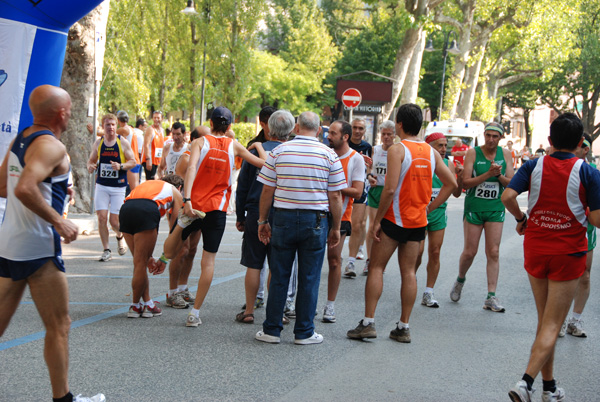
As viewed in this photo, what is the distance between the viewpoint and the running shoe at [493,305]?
25.2 ft

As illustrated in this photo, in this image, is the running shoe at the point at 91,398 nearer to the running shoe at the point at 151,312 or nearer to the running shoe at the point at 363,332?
the running shoe at the point at 151,312

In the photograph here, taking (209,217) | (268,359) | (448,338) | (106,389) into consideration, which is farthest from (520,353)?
(106,389)

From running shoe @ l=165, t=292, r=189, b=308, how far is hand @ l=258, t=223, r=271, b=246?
4.82 ft

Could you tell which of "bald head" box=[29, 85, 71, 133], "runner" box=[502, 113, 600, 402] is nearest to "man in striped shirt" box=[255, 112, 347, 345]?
"runner" box=[502, 113, 600, 402]

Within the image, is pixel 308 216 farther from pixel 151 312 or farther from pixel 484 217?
pixel 484 217

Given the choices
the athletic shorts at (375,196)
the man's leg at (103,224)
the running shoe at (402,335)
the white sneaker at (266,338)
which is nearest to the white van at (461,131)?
the athletic shorts at (375,196)

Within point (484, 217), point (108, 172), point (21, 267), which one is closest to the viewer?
point (21, 267)

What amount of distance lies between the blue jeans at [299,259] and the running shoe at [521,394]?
2.02m

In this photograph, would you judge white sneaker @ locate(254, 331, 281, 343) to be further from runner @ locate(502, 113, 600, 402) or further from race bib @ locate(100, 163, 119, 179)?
race bib @ locate(100, 163, 119, 179)

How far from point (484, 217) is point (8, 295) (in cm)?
527

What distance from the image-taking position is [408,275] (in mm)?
6273

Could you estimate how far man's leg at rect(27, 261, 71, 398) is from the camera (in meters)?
4.05

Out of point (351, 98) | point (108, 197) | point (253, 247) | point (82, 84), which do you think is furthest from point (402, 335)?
point (351, 98)

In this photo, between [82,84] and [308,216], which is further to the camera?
[82,84]
